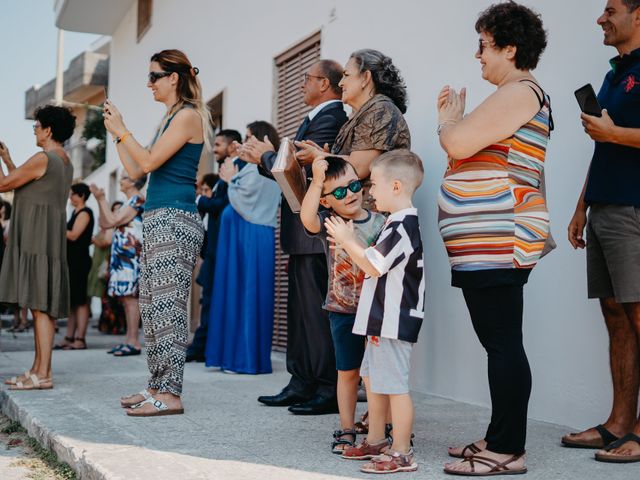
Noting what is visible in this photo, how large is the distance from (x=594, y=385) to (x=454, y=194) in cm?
132

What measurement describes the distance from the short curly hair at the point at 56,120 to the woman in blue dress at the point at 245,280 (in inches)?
43.5

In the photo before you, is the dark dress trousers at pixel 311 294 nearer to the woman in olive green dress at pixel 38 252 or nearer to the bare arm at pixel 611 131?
the bare arm at pixel 611 131

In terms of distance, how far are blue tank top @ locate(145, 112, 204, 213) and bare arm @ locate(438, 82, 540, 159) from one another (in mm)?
1665

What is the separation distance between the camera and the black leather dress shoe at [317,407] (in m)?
3.98

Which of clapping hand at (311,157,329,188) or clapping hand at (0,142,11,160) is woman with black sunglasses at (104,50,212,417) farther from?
clapping hand at (0,142,11,160)

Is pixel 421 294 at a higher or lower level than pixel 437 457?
higher

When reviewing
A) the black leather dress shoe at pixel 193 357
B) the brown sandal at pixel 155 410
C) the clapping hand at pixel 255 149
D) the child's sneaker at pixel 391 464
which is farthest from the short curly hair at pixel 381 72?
the black leather dress shoe at pixel 193 357

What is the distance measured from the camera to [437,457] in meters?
3.09

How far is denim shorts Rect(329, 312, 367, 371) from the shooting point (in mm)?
3299

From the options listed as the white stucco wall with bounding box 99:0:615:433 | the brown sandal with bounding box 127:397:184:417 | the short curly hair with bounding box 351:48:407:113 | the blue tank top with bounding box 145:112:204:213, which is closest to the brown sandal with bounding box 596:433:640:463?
the white stucco wall with bounding box 99:0:615:433

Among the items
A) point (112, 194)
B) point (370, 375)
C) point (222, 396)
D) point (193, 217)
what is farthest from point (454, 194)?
point (112, 194)

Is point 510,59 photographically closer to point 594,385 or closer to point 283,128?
point 594,385

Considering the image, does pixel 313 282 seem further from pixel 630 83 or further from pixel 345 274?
pixel 630 83

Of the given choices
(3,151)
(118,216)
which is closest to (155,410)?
(3,151)
